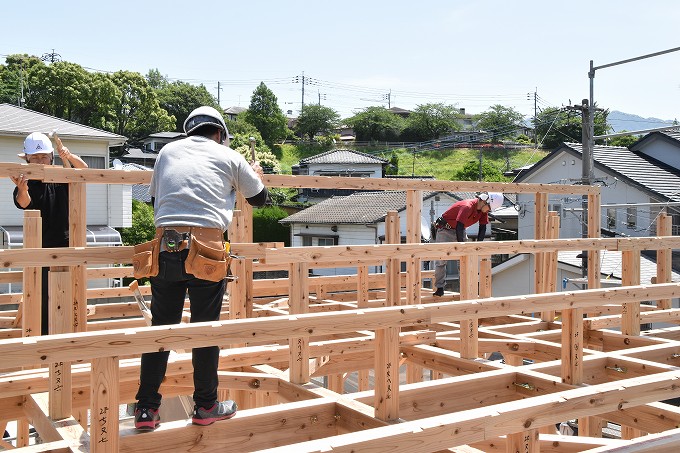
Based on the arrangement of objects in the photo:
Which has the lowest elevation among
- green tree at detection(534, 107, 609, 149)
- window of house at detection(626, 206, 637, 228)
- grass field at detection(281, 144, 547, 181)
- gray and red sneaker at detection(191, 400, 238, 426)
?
gray and red sneaker at detection(191, 400, 238, 426)

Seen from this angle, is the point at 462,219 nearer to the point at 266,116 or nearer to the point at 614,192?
the point at 614,192

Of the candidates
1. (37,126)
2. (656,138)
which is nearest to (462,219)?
(37,126)

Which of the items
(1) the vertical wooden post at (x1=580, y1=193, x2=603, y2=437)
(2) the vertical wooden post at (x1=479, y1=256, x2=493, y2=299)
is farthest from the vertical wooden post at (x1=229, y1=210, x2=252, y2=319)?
(1) the vertical wooden post at (x1=580, y1=193, x2=603, y2=437)

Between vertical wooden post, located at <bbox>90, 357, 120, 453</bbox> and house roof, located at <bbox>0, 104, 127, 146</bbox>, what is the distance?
21504 mm

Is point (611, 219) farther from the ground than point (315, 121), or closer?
closer

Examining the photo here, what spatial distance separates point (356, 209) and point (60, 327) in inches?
1285

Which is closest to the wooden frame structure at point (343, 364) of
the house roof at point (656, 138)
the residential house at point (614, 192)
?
the residential house at point (614, 192)

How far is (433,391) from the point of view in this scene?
4906 mm

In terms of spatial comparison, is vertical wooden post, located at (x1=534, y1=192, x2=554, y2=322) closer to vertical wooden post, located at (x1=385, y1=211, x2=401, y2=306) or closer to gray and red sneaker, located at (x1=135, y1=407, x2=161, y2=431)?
vertical wooden post, located at (x1=385, y1=211, x2=401, y2=306)

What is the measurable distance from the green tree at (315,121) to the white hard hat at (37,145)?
233 ft

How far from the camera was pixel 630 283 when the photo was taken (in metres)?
7.85

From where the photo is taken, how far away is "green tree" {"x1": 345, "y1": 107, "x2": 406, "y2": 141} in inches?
3029

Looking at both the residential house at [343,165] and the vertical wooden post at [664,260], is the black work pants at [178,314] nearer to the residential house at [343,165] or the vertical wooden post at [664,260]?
the vertical wooden post at [664,260]

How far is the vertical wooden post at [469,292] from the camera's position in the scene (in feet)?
20.8
